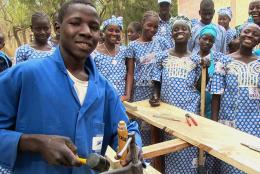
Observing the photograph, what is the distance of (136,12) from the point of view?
46.9 ft

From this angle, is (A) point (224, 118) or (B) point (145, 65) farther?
(B) point (145, 65)

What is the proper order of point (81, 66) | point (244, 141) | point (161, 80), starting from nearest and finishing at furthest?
point (81, 66)
point (244, 141)
point (161, 80)

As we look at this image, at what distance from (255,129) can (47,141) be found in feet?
8.65

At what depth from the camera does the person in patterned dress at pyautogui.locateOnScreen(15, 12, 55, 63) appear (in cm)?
425

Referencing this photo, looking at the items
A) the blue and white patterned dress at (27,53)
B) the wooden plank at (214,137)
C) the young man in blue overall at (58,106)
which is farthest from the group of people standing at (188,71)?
the young man in blue overall at (58,106)

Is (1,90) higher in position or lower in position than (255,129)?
higher

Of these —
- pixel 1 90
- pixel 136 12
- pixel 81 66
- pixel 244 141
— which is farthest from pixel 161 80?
pixel 136 12

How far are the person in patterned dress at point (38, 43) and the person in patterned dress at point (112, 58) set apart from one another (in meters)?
0.64

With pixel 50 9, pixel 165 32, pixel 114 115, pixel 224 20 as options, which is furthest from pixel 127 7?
Answer: pixel 114 115

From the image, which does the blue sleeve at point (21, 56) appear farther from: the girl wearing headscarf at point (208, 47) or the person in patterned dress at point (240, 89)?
the person in patterned dress at point (240, 89)

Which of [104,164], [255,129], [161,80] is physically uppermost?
[104,164]

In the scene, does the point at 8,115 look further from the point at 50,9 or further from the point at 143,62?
the point at 50,9

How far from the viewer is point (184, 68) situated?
153 inches

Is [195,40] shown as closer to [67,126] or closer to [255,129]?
[255,129]
